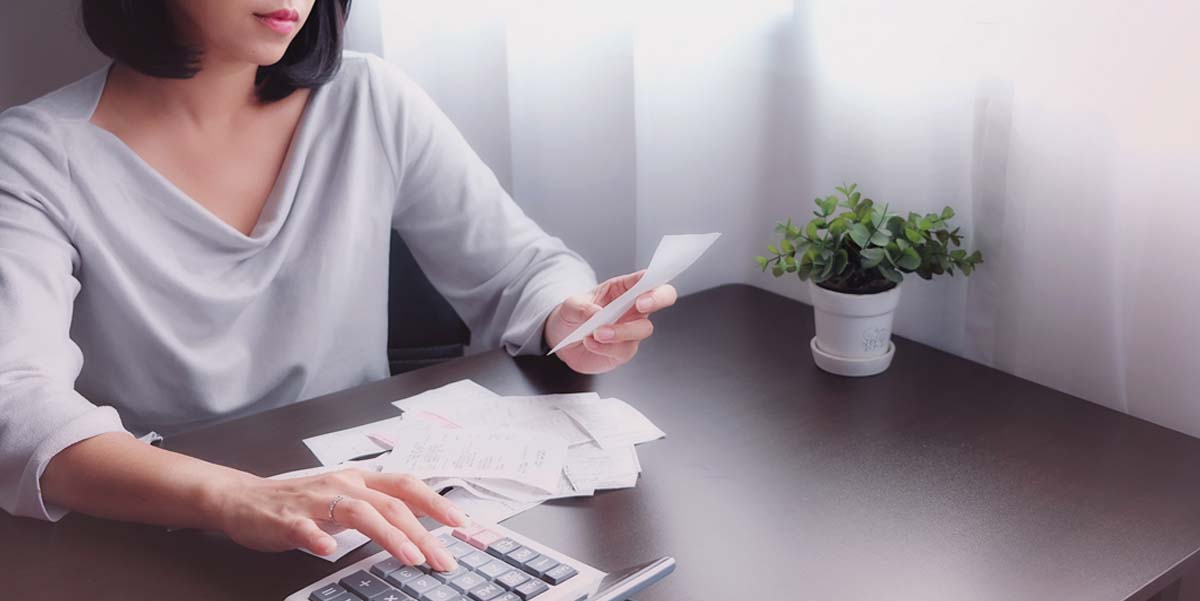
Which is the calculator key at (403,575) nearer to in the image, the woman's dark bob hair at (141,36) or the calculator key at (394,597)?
the calculator key at (394,597)

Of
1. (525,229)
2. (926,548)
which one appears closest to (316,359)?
(525,229)

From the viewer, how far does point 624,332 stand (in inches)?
44.3

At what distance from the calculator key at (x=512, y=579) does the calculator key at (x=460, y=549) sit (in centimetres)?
5

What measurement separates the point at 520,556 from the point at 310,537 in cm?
15

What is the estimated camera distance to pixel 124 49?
1153mm

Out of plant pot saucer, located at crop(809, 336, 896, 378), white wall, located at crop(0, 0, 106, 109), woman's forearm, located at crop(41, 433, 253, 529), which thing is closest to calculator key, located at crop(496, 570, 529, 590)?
woman's forearm, located at crop(41, 433, 253, 529)

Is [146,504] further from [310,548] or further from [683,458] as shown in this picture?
[683,458]

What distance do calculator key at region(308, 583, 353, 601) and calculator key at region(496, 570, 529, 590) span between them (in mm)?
102

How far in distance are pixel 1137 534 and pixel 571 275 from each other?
2.23 ft

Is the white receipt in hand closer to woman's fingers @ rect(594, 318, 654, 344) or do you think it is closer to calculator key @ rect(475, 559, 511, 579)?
woman's fingers @ rect(594, 318, 654, 344)

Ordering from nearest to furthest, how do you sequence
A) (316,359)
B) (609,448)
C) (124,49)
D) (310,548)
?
(310,548) → (609,448) → (124,49) → (316,359)

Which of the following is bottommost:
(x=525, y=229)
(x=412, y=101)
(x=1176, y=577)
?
(x=1176, y=577)

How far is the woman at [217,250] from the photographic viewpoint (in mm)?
892

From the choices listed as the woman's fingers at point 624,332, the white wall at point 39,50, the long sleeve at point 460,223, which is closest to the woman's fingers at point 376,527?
the woman's fingers at point 624,332
